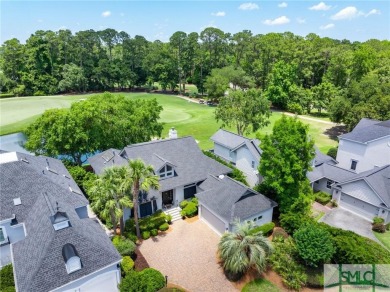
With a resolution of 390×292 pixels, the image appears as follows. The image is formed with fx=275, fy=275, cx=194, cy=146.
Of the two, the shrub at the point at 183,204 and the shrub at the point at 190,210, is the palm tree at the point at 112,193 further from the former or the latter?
the shrub at the point at 183,204

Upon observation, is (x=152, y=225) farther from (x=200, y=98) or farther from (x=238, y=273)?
(x=200, y=98)

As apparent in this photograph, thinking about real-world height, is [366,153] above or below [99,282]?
above

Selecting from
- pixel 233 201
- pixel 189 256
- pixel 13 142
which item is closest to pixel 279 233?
pixel 233 201

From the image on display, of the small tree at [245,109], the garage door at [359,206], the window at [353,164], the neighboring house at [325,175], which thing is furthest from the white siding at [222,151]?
the window at [353,164]

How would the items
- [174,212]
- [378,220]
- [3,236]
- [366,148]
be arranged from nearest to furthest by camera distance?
[3,236]
[378,220]
[174,212]
[366,148]

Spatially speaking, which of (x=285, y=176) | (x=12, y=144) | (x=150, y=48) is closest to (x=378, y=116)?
(x=285, y=176)

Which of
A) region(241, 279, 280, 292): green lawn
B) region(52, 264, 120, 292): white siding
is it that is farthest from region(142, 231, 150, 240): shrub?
region(241, 279, 280, 292): green lawn

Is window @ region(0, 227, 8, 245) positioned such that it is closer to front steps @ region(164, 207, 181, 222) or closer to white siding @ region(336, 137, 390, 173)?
front steps @ region(164, 207, 181, 222)

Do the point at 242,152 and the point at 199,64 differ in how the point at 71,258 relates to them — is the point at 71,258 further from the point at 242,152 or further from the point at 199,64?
the point at 199,64
